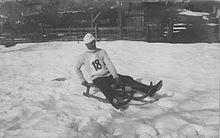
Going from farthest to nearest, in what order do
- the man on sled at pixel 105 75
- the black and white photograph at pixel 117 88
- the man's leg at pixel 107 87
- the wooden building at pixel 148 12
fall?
the wooden building at pixel 148 12
the man on sled at pixel 105 75
the man's leg at pixel 107 87
the black and white photograph at pixel 117 88

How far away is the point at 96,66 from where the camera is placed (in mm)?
6520

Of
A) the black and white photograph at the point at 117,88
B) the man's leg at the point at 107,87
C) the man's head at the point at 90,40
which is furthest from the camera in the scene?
the man's head at the point at 90,40

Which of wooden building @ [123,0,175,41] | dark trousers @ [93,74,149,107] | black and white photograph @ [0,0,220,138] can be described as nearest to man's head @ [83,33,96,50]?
black and white photograph @ [0,0,220,138]

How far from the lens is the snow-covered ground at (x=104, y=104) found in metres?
4.82

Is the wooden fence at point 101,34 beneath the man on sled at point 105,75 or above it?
beneath

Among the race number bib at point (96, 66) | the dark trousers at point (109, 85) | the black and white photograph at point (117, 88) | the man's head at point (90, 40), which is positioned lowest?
the black and white photograph at point (117, 88)

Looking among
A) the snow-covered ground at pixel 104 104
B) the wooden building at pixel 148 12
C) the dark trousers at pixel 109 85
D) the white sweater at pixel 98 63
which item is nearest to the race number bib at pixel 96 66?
the white sweater at pixel 98 63

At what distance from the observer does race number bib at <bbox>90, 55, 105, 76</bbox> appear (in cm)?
650

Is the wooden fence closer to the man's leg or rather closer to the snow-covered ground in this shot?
the snow-covered ground

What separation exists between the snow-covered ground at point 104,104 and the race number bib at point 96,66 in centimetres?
70

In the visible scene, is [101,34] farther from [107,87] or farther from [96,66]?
[107,87]

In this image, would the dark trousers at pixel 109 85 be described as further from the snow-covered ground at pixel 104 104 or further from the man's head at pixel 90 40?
the man's head at pixel 90 40

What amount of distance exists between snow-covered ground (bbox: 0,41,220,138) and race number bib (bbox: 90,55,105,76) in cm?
70

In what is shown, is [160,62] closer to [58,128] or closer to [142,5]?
[58,128]
